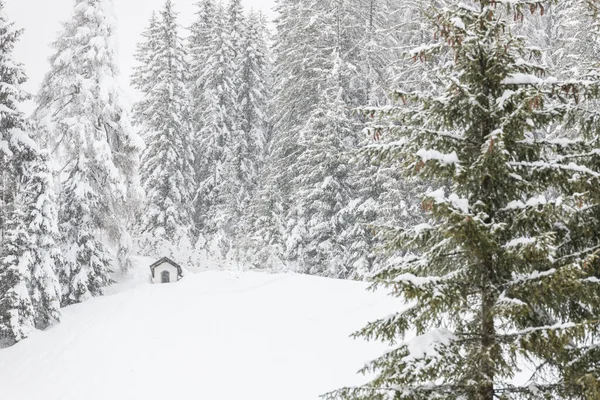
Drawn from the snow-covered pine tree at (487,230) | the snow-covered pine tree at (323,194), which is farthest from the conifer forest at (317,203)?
the snow-covered pine tree at (323,194)

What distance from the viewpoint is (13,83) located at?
613 inches

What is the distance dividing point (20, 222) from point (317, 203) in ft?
37.4

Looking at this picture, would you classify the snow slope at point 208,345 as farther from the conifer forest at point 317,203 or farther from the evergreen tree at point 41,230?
the evergreen tree at point 41,230

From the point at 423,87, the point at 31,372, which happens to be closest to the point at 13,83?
the point at 31,372

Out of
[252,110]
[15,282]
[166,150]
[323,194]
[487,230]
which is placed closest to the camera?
[487,230]

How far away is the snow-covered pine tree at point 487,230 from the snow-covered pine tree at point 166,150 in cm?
2344

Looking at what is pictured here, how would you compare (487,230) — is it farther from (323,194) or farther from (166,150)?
(166,150)

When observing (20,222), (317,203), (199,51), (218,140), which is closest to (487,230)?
(20,222)

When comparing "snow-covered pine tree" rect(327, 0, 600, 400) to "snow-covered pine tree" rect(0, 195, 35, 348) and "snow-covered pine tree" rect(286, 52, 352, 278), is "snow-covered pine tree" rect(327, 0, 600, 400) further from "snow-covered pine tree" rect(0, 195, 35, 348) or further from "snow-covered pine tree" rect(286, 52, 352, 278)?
"snow-covered pine tree" rect(286, 52, 352, 278)

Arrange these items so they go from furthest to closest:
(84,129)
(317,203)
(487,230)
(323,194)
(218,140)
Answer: (218,140), (323,194), (317,203), (84,129), (487,230)

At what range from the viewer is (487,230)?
411cm

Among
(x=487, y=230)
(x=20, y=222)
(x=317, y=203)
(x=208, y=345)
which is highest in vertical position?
(x=317, y=203)

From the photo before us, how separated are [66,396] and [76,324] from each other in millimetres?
5184

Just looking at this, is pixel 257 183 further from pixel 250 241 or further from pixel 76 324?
pixel 76 324
